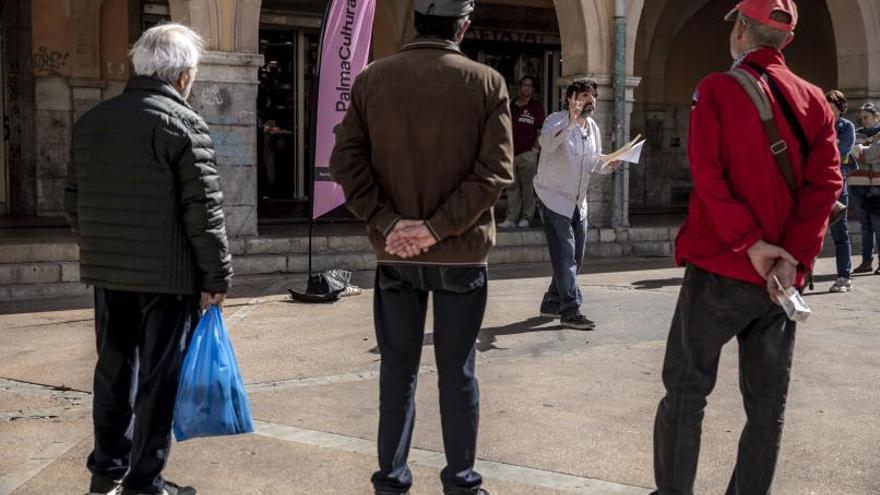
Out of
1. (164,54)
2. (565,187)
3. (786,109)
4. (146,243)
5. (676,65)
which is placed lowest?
(146,243)

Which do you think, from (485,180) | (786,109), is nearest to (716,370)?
(786,109)

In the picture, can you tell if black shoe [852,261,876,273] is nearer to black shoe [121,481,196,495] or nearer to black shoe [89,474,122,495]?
black shoe [121,481,196,495]

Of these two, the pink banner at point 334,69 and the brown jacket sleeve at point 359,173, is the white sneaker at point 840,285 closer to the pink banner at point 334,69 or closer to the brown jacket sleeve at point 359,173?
the pink banner at point 334,69

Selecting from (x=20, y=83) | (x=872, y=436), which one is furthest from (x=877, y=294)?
(x=20, y=83)

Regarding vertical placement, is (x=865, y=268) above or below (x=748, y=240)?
below

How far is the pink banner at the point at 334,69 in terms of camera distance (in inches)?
382

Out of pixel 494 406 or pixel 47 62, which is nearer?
pixel 494 406

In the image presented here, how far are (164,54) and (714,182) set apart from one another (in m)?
1.96

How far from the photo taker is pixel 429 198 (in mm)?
3807

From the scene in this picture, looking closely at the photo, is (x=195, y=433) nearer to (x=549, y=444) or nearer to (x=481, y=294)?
(x=481, y=294)

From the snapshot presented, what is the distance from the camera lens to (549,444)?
500 cm

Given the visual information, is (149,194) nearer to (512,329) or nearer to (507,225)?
(512,329)

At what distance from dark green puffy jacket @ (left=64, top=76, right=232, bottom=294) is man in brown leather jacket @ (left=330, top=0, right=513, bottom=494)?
56 centimetres

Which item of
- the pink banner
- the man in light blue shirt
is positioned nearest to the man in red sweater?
the man in light blue shirt
